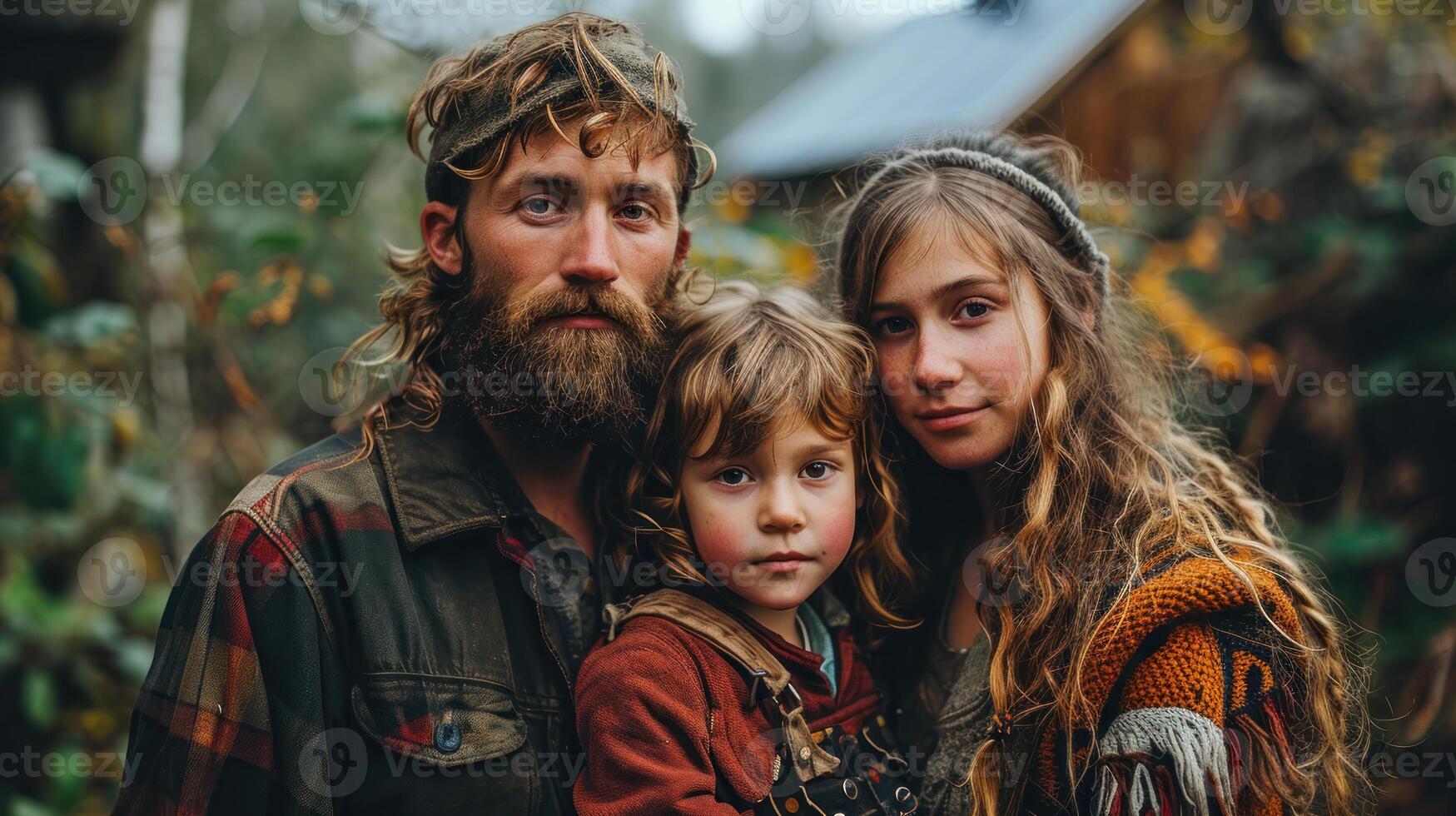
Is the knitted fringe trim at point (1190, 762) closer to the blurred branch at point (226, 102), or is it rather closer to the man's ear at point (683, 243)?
the man's ear at point (683, 243)

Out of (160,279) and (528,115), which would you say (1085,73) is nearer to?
(528,115)

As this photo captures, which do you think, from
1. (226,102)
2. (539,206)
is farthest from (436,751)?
(226,102)

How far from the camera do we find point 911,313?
2.14 m

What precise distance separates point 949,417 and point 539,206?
0.96m

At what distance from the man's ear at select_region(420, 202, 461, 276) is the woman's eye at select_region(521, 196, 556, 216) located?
24 centimetres

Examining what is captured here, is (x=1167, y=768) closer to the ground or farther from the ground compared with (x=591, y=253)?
closer to the ground

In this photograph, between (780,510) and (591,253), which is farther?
(591,253)

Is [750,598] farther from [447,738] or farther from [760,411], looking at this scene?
[447,738]

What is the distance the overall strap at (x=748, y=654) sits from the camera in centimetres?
196

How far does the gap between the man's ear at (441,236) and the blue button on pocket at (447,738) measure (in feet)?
3.29

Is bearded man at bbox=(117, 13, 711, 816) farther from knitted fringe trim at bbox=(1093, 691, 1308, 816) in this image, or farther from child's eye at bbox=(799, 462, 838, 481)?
knitted fringe trim at bbox=(1093, 691, 1308, 816)

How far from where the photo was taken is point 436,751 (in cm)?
188

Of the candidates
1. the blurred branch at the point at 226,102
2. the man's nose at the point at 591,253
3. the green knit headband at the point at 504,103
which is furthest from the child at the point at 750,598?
the blurred branch at the point at 226,102

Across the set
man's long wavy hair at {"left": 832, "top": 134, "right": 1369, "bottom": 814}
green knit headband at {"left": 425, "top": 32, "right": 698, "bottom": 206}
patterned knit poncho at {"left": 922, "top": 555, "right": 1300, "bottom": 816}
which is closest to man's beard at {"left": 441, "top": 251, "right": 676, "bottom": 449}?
green knit headband at {"left": 425, "top": 32, "right": 698, "bottom": 206}
